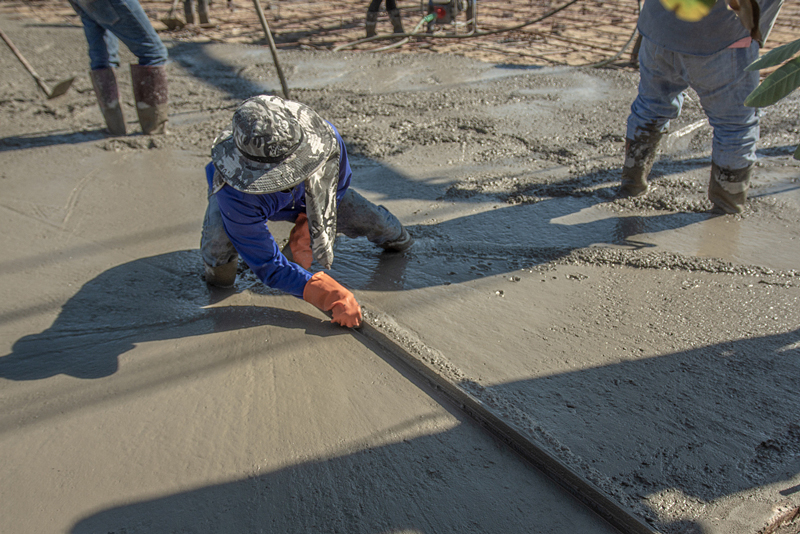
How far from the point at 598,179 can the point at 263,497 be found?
8.90 feet

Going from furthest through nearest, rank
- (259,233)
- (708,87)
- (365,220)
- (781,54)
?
(708,87) < (365,220) < (259,233) < (781,54)

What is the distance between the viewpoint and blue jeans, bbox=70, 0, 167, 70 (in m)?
3.69

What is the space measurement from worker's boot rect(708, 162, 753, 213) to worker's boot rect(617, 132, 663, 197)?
310 millimetres

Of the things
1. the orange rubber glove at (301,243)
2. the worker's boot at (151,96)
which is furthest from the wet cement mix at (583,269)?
the orange rubber glove at (301,243)

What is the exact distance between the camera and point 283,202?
2293 millimetres

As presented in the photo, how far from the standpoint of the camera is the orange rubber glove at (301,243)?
8.07ft

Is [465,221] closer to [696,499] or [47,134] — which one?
[696,499]

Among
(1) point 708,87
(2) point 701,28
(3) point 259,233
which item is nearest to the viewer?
(3) point 259,233

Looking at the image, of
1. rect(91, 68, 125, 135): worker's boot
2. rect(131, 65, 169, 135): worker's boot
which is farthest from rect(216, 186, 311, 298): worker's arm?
rect(91, 68, 125, 135): worker's boot

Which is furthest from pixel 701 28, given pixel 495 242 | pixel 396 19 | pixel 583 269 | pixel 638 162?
pixel 396 19

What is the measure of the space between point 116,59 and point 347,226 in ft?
9.14

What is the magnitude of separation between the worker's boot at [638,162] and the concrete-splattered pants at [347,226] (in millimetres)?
1403

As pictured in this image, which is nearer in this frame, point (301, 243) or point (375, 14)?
point (301, 243)

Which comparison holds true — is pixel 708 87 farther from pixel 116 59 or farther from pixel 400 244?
pixel 116 59
